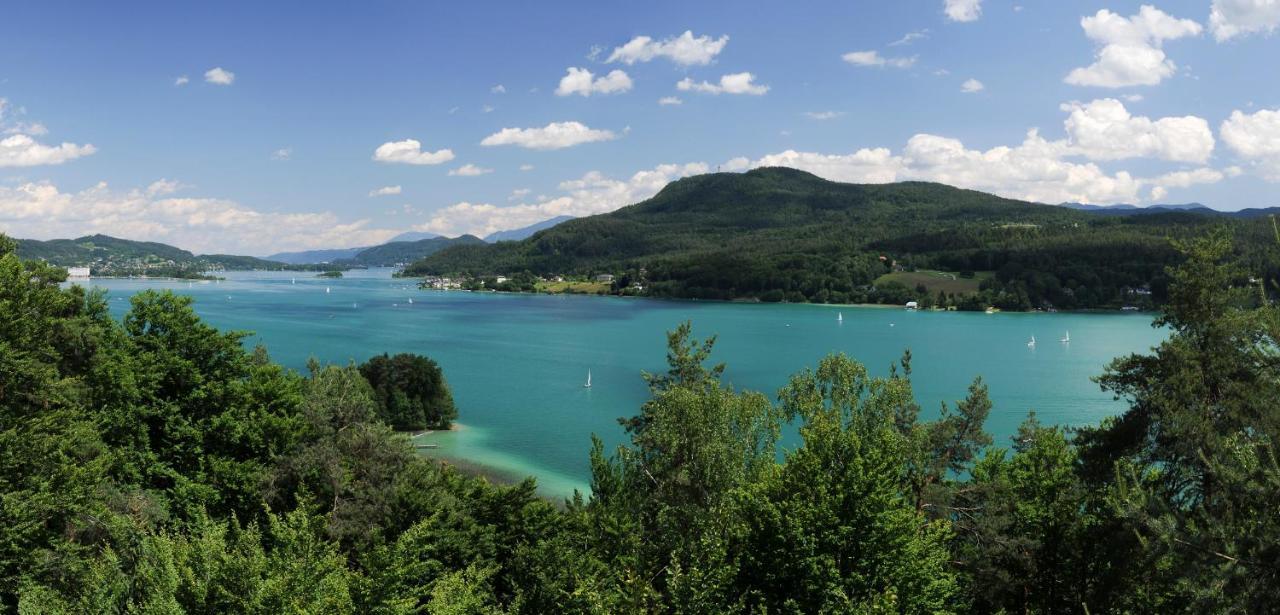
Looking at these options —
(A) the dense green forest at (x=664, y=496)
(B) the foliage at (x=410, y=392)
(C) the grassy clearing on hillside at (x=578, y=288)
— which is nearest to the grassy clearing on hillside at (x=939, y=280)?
(C) the grassy clearing on hillside at (x=578, y=288)

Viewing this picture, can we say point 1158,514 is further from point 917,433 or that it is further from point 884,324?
point 884,324

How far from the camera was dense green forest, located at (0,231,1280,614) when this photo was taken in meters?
8.88

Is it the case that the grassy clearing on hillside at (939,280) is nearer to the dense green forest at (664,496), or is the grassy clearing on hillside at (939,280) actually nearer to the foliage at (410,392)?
the foliage at (410,392)

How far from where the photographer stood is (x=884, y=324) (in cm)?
10362

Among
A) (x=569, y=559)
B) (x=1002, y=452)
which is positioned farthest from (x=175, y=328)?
(x=1002, y=452)

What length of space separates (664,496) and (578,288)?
174 metres

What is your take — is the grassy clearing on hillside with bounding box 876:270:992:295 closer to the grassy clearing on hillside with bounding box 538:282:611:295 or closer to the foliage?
the grassy clearing on hillside with bounding box 538:282:611:295

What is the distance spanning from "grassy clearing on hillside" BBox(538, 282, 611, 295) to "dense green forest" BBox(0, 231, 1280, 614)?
160 meters

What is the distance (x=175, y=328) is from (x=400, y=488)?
843 cm

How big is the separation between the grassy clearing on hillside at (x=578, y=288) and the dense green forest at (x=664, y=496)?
160140mm

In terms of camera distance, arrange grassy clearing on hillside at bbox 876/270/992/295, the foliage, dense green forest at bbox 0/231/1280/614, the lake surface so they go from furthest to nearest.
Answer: grassy clearing on hillside at bbox 876/270/992/295 → the foliage → the lake surface → dense green forest at bbox 0/231/1280/614

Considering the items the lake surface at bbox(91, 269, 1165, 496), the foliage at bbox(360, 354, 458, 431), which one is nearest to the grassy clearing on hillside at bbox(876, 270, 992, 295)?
the lake surface at bbox(91, 269, 1165, 496)

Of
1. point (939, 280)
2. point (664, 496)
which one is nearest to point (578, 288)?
point (939, 280)

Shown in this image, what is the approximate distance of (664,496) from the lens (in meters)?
14.8
